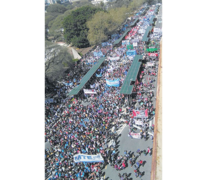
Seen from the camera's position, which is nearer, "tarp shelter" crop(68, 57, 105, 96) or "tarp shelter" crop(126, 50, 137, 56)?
"tarp shelter" crop(68, 57, 105, 96)

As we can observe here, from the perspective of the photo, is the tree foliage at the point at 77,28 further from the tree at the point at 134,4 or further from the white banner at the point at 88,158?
the white banner at the point at 88,158

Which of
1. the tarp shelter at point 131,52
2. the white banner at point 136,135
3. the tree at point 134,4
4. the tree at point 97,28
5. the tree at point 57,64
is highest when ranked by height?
the tree at point 134,4

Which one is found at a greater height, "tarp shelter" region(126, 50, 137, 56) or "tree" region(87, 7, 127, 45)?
"tree" region(87, 7, 127, 45)

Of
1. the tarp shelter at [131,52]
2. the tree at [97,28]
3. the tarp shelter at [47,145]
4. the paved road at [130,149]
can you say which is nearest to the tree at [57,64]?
the tarp shelter at [131,52]

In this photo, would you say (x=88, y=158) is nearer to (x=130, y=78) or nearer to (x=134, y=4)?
(x=130, y=78)

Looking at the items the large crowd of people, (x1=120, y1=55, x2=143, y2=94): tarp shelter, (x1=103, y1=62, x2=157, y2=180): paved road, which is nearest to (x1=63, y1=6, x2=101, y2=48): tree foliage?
the large crowd of people

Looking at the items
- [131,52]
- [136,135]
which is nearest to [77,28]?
[131,52]

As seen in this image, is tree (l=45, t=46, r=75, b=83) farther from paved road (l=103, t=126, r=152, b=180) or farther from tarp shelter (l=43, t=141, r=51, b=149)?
paved road (l=103, t=126, r=152, b=180)
